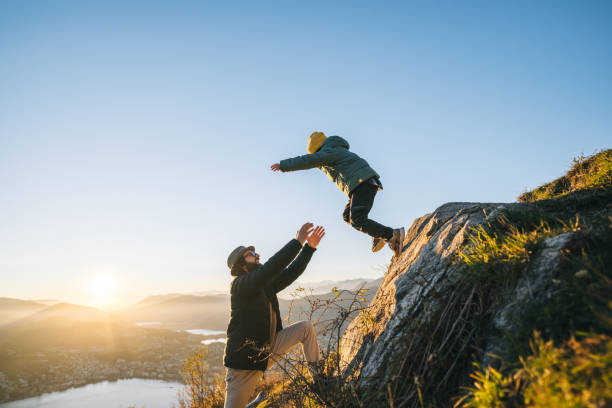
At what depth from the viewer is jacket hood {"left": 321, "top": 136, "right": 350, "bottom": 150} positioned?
522 centimetres

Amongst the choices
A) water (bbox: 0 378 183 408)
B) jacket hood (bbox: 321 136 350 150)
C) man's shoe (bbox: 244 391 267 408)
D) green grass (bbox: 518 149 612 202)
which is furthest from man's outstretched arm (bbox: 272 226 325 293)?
water (bbox: 0 378 183 408)

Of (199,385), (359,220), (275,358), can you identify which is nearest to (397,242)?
(359,220)

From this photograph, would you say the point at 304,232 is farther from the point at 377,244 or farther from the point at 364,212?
the point at 377,244

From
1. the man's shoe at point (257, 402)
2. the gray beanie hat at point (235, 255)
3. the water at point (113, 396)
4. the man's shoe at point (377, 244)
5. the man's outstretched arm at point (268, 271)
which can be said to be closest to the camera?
the man's outstretched arm at point (268, 271)

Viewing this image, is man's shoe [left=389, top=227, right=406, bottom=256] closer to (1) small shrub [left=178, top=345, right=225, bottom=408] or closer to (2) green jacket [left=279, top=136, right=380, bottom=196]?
(2) green jacket [left=279, top=136, right=380, bottom=196]

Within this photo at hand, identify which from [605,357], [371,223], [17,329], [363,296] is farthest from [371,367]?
[17,329]

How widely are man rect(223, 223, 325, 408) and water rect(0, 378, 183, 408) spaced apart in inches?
413

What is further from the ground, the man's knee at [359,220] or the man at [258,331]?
the man's knee at [359,220]

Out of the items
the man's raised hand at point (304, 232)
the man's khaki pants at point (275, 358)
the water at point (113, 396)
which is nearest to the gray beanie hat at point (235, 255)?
the man's raised hand at point (304, 232)

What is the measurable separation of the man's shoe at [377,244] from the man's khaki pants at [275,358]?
1.83 metres

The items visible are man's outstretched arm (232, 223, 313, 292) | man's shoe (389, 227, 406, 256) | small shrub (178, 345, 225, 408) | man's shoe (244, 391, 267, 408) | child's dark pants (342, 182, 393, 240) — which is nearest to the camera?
man's outstretched arm (232, 223, 313, 292)

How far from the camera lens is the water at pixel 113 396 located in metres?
11.6

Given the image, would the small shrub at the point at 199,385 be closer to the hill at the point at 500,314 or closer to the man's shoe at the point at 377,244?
the hill at the point at 500,314

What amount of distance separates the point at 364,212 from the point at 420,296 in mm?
1932
